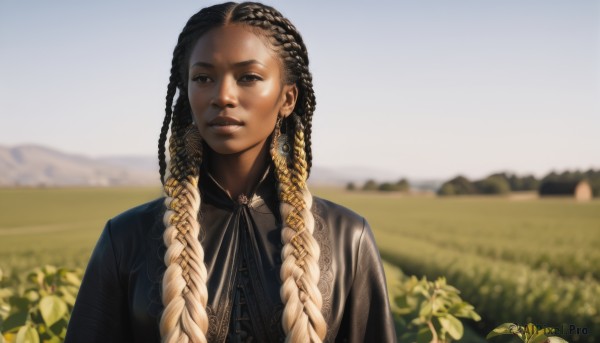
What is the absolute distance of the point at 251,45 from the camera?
1.98 metres

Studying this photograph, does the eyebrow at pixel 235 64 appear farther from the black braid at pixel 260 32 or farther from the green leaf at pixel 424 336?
the green leaf at pixel 424 336

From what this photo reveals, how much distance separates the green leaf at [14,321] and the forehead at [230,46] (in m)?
1.86

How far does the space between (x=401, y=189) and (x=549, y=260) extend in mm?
49261

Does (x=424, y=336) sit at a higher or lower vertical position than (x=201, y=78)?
lower

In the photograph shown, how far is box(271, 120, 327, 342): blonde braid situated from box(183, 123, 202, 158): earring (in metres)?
0.29

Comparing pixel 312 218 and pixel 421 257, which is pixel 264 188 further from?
pixel 421 257

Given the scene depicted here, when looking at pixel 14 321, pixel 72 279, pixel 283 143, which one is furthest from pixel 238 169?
pixel 14 321

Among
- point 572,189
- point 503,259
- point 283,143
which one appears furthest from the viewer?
point 572,189

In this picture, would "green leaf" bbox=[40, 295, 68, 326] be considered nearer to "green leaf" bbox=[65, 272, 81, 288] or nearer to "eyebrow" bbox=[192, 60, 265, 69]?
"green leaf" bbox=[65, 272, 81, 288]

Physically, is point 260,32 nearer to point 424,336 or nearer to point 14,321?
point 424,336

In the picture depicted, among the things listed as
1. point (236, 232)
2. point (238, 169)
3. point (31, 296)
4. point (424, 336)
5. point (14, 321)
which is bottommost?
point (424, 336)

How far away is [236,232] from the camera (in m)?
2.10

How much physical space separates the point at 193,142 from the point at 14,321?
1.65 metres

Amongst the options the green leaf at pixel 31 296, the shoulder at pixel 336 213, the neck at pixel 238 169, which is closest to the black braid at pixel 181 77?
the neck at pixel 238 169
